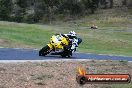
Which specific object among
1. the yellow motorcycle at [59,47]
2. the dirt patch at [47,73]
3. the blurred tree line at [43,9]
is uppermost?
the dirt patch at [47,73]

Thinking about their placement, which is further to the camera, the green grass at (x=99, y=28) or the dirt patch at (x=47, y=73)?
the green grass at (x=99, y=28)

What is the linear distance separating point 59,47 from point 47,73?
6.74m

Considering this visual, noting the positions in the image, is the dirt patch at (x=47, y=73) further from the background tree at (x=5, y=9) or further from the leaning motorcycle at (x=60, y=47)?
the background tree at (x=5, y=9)

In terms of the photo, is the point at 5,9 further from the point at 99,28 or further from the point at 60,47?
the point at 60,47

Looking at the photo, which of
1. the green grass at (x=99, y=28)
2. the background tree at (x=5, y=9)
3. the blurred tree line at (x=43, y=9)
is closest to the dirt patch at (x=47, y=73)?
the green grass at (x=99, y=28)

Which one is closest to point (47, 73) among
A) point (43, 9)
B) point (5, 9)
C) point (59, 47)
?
point (59, 47)

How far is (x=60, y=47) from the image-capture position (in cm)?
2178

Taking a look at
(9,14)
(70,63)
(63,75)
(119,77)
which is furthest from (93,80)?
(9,14)

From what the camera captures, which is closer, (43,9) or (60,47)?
(60,47)

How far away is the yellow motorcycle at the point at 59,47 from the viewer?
70.9ft

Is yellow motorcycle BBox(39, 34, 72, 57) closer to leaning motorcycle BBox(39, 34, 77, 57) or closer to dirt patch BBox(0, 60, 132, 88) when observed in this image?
leaning motorcycle BBox(39, 34, 77, 57)

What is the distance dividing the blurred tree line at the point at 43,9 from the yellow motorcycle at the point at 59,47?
213 ft

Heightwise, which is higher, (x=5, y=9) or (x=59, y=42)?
(x=59, y=42)

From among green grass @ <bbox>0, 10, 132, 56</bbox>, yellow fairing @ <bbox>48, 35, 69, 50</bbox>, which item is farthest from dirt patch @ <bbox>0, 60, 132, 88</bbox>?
green grass @ <bbox>0, 10, 132, 56</bbox>
